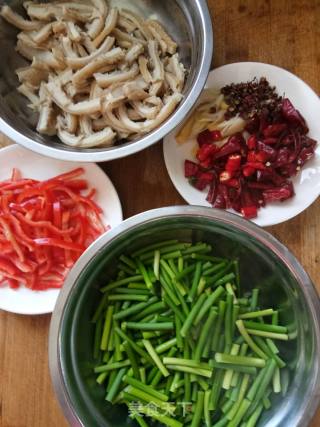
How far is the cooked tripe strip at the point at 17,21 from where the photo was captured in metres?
2.00

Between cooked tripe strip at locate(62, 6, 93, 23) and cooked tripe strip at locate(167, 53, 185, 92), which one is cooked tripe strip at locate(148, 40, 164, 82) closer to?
cooked tripe strip at locate(167, 53, 185, 92)

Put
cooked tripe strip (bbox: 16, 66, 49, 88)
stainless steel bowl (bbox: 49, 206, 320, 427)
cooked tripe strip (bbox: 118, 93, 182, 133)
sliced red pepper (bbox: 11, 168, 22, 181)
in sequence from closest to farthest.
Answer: stainless steel bowl (bbox: 49, 206, 320, 427), cooked tripe strip (bbox: 118, 93, 182, 133), cooked tripe strip (bbox: 16, 66, 49, 88), sliced red pepper (bbox: 11, 168, 22, 181)

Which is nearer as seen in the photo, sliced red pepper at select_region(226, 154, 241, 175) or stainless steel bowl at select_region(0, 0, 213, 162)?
stainless steel bowl at select_region(0, 0, 213, 162)

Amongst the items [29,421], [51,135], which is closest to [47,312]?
[29,421]

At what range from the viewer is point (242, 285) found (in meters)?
2.01

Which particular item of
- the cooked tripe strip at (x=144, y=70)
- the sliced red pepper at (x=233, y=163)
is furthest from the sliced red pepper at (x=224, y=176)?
the cooked tripe strip at (x=144, y=70)

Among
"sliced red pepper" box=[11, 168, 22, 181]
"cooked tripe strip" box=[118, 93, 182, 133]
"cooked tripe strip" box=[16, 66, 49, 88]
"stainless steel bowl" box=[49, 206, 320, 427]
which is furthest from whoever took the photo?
"sliced red pepper" box=[11, 168, 22, 181]

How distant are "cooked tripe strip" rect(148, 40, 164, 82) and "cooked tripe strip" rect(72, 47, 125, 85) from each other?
0.36 feet

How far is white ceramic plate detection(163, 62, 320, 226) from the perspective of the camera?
6.79 ft

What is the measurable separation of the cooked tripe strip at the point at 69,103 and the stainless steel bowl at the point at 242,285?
46 centimetres

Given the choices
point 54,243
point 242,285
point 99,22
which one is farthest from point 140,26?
point 242,285

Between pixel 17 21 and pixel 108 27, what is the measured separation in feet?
1.13

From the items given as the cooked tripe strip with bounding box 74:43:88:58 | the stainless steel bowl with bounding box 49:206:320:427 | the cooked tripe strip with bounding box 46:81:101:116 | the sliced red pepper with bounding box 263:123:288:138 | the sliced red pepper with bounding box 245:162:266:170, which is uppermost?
the cooked tripe strip with bounding box 74:43:88:58

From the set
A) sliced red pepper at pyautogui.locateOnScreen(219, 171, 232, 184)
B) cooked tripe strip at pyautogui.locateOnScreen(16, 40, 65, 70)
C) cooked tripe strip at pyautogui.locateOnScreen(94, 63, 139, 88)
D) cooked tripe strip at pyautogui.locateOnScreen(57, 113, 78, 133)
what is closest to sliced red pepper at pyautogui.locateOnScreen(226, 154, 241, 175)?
sliced red pepper at pyautogui.locateOnScreen(219, 171, 232, 184)
